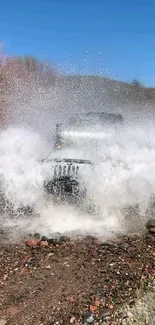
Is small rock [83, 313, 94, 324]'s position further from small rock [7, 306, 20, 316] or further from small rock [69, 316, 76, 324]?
small rock [7, 306, 20, 316]

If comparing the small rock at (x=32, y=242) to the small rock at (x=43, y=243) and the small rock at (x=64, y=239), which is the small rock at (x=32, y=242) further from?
the small rock at (x=64, y=239)

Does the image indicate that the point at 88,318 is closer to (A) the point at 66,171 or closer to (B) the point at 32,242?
(B) the point at 32,242

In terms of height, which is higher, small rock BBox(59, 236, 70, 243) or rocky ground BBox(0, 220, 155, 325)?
small rock BBox(59, 236, 70, 243)

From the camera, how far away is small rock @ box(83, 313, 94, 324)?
372 cm

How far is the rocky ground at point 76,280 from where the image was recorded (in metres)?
3.82

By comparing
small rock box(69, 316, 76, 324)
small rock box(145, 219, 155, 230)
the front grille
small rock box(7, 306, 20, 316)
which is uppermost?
the front grille

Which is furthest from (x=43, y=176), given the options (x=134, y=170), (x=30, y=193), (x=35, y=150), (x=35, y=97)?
(x=35, y=97)

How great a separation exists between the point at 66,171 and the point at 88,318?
401 cm

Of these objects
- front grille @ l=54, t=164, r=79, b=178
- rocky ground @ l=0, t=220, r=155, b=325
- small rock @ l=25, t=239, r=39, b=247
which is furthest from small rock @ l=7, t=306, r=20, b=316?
front grille @ l=54, t=164, r=79, b=178

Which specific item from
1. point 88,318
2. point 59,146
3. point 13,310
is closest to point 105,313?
point 88,318

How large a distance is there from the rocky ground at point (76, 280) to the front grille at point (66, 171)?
1663 mm

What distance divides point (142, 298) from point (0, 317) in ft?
→ 5.16

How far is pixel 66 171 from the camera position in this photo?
7500mm

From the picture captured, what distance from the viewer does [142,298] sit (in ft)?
13.3
